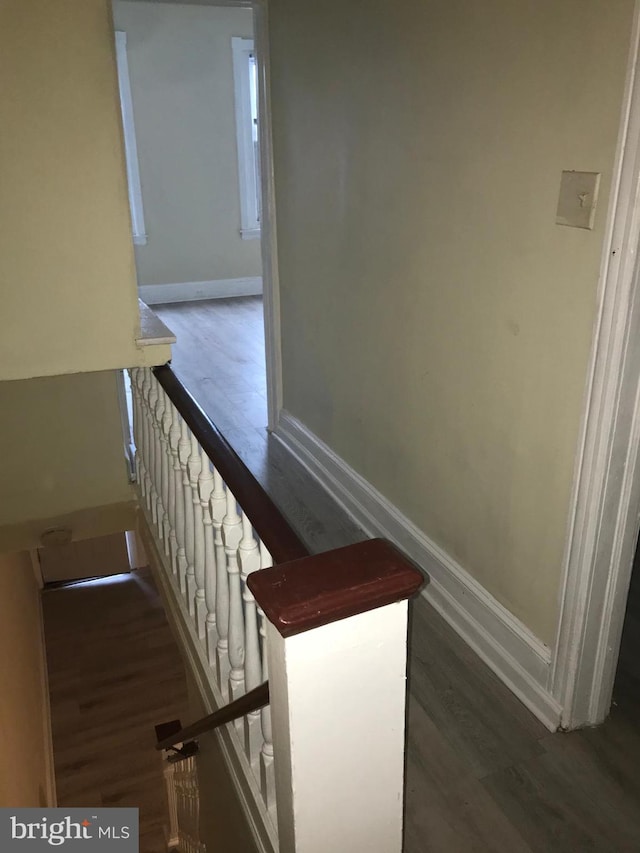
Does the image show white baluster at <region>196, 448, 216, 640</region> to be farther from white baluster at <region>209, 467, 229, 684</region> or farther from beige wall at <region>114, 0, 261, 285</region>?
beige wall at <region>114, 0, 261, 285</region>

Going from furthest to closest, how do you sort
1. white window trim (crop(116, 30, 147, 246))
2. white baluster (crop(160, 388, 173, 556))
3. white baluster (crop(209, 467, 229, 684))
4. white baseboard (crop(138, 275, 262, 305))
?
white baseboard (crop(138, 275, 262, 305)) < white window trim (crop(116, 30, 147, 246)) < white baluster (crop(160, 388, 173, 556)) < white baluster (crop(209, 467, 229, 684))

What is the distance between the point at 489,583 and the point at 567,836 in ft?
2.36

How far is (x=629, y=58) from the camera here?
1441 mm

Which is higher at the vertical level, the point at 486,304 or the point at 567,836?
the point at 486,304

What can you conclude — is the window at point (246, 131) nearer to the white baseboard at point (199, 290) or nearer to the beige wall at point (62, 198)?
the white baseboard at point (199, 290)

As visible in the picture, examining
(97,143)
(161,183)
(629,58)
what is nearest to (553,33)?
(629,58)

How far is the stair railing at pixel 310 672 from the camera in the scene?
0.98m

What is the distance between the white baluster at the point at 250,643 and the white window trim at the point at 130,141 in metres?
4.92

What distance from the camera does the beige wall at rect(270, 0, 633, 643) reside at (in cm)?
169

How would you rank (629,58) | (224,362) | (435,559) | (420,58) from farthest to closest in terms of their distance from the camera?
(224,362) < (435,559) < (420,58) < (629,58)

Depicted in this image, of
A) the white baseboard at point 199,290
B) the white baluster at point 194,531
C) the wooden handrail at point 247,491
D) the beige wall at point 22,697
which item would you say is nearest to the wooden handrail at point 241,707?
the wooden handrail at point 247,491

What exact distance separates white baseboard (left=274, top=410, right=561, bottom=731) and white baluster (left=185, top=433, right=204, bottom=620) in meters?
0.83

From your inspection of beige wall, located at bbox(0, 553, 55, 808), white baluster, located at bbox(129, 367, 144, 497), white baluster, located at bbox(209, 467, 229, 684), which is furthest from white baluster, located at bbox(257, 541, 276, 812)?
beige wall, located at bbox(0, 553, 55, 808)

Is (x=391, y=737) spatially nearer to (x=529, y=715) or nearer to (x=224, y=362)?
(x=529, y=715)
